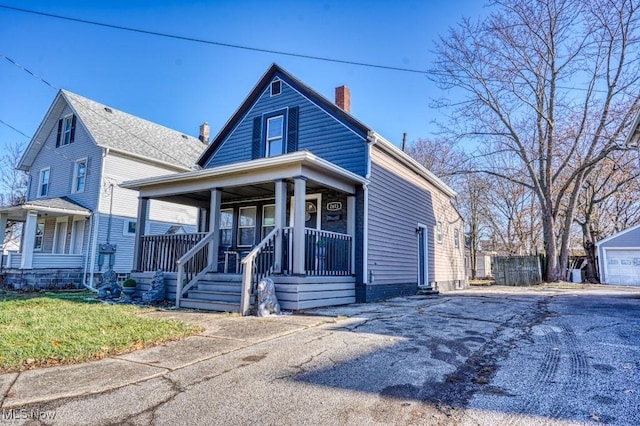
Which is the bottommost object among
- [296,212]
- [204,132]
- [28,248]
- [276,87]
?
[28,248]

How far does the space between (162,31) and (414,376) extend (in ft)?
39.1

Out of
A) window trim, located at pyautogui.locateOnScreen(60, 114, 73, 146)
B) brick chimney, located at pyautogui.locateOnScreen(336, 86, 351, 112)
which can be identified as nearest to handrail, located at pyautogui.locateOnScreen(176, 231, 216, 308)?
brick chimney, located at pyautogui.locateOnScreen(336, 86, 351, 112)

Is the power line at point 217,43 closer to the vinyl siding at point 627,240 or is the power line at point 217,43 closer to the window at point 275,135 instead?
the window at point 275,135

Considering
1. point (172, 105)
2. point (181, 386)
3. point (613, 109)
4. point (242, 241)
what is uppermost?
point (172, 105)

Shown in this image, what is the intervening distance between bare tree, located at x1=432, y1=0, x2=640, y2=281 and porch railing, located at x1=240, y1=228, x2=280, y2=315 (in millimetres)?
12992

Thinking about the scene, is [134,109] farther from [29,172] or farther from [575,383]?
[575,383]

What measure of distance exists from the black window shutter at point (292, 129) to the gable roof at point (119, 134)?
9.01 meters

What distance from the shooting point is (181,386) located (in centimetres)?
318

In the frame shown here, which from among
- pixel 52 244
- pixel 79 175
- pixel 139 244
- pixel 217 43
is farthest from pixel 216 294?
pixel 52 244

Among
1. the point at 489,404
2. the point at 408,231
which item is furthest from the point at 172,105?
the point at 489,404

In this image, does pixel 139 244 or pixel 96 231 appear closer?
pixel 139 244

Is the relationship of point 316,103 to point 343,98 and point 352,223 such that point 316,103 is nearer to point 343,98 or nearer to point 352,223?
point 343,98

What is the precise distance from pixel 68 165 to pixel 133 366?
17.4 metres

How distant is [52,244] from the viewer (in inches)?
701
